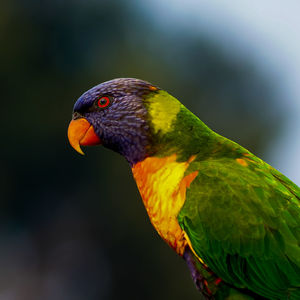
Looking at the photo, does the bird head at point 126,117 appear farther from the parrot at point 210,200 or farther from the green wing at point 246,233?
the green wing at point 246,233

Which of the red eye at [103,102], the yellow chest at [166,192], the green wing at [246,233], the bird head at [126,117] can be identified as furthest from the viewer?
the red eye at [103,102]

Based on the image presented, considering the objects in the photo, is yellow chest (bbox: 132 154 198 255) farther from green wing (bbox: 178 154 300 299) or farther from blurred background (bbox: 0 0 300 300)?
blurred background (bbox: 0 0 300 300)

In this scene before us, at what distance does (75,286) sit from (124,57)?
7660mm

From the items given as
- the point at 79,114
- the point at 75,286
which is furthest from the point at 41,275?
the point at 79,114

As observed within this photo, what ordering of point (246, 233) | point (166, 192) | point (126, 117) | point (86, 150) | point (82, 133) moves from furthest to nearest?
point (86, 150)
point (82, 133)
point (126, 117)
point (166, 192)
point (246, 233)

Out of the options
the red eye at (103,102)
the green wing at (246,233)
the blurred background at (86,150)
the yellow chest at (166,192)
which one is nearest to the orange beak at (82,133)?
the red eye at (103,102)

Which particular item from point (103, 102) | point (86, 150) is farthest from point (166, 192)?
point (86, 150)

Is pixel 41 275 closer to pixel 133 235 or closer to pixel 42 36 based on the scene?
pixel 133 235

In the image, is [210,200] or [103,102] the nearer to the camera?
[210,200]

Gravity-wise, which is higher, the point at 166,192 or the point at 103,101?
the point at 103,101

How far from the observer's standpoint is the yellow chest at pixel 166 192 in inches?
74.4

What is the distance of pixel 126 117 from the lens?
7.25 ft

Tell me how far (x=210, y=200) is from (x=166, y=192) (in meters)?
0.22

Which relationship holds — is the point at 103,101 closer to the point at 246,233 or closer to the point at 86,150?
the point at 246,233
